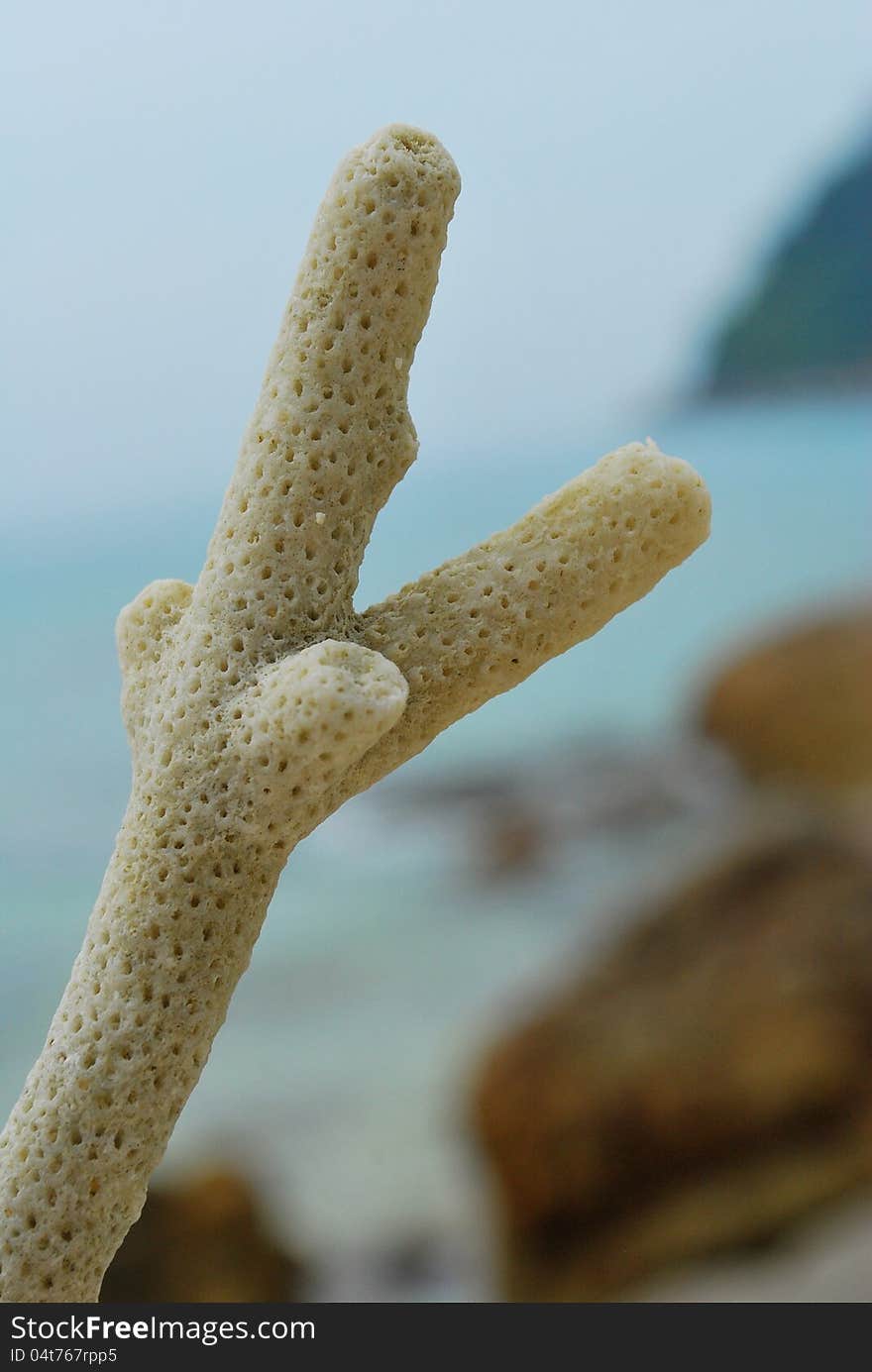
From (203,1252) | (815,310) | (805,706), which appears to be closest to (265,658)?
(203,1252)

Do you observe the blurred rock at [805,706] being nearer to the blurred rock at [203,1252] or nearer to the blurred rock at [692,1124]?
the blurred rock at [692,1124]

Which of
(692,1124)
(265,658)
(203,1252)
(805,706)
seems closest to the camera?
(265,658)

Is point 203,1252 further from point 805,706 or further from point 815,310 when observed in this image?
point 815,310

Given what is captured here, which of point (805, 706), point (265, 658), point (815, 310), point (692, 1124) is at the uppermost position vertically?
point (815, 310)

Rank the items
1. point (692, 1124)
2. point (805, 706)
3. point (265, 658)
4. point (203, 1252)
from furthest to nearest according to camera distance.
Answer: point (805, 706) → point (692, 1124) → point (203, 1252) → point (265, 658)

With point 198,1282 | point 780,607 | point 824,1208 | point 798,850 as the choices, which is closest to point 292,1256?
point 198,1282

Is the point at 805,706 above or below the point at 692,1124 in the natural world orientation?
above
